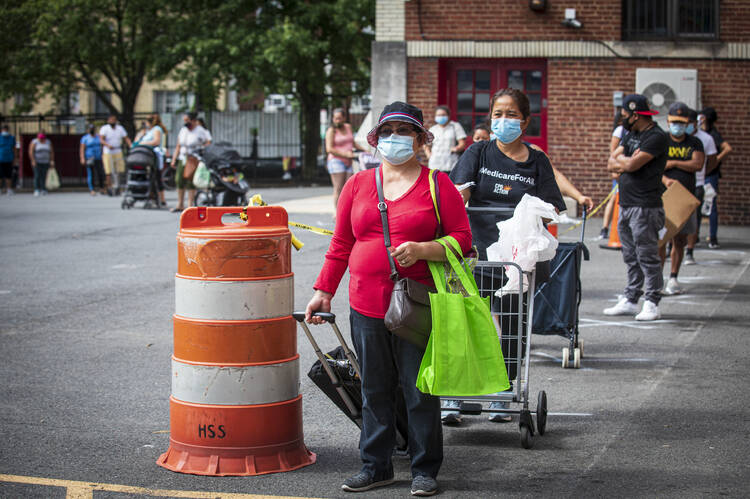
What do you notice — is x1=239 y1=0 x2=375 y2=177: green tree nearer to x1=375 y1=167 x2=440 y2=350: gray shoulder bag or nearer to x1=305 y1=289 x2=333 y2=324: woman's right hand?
x1=305 y1=289 x2=333 y2=324: woman's right hand

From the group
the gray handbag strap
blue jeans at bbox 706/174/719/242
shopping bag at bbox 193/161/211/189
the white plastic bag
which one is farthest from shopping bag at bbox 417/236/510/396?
shopping bag at bbox 193/161/211/189

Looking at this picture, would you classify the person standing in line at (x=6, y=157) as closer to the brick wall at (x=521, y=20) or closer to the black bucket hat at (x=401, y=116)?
the brick wall at (x=521, y=20)

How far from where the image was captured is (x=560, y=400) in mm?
6605

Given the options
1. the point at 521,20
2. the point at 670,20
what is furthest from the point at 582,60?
the point at 670,20

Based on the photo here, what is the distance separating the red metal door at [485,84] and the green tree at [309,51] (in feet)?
37.0

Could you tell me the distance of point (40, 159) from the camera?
28.1 metres

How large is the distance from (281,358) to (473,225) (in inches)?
68.4

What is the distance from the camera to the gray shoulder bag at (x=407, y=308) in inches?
179

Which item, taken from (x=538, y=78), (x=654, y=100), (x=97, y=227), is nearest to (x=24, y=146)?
(x=97, y=227)

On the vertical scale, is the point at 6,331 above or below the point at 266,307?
below

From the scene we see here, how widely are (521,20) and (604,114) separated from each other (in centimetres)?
245

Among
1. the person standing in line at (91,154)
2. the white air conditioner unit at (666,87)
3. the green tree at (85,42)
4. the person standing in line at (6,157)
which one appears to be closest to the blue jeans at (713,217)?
the white air conditioner unit at (666,87)

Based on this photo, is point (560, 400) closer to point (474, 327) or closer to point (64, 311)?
point (474, 327)

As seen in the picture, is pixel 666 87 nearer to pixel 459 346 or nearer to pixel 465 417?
pixel 465 417
